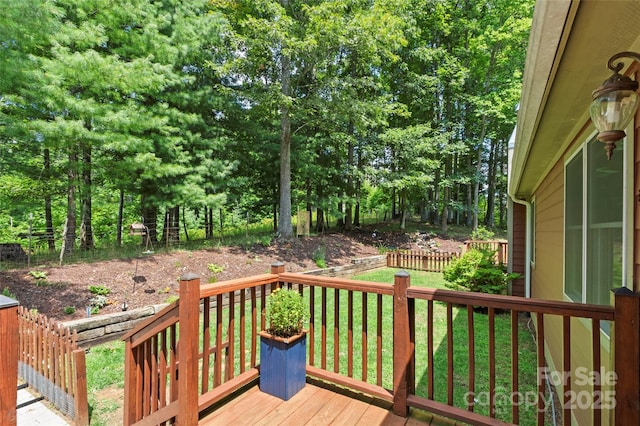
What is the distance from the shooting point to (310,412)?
2.33 meters

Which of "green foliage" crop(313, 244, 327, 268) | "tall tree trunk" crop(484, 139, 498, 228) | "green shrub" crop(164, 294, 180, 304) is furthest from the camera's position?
"tall tree trunk" crop(484, 139, 498, 228)

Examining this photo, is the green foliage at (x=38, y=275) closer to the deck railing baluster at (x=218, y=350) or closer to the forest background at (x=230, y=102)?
the forest background at (x=230, y=102)

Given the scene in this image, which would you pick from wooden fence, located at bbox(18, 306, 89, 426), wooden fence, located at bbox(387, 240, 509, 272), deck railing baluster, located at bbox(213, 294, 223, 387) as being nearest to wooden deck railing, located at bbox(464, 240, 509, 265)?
wooden fence, located at bbox(387, 240, 509, 272)

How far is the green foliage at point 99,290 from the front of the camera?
527 cm

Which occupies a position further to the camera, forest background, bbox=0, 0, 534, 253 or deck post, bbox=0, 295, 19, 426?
forest background, bbox=0, 0, 534, 253

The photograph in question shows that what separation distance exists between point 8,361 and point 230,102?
9559 mm

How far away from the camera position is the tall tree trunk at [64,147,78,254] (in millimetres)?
7164

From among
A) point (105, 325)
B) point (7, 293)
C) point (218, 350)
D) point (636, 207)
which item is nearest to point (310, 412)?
point (218, 350)

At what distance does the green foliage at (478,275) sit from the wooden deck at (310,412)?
4231 millimetres

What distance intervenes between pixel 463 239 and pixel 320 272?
978cm

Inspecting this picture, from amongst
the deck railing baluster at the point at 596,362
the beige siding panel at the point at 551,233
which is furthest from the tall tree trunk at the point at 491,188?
the deck railing baluster at the point at 596,362

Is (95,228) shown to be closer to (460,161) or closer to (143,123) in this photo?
(143,123)

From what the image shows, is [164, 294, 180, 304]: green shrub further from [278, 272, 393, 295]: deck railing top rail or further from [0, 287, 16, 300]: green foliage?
[278, 272, 393, 295]: deck railing top rail

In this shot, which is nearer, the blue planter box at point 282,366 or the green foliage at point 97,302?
the blue planter box at point 282,366
